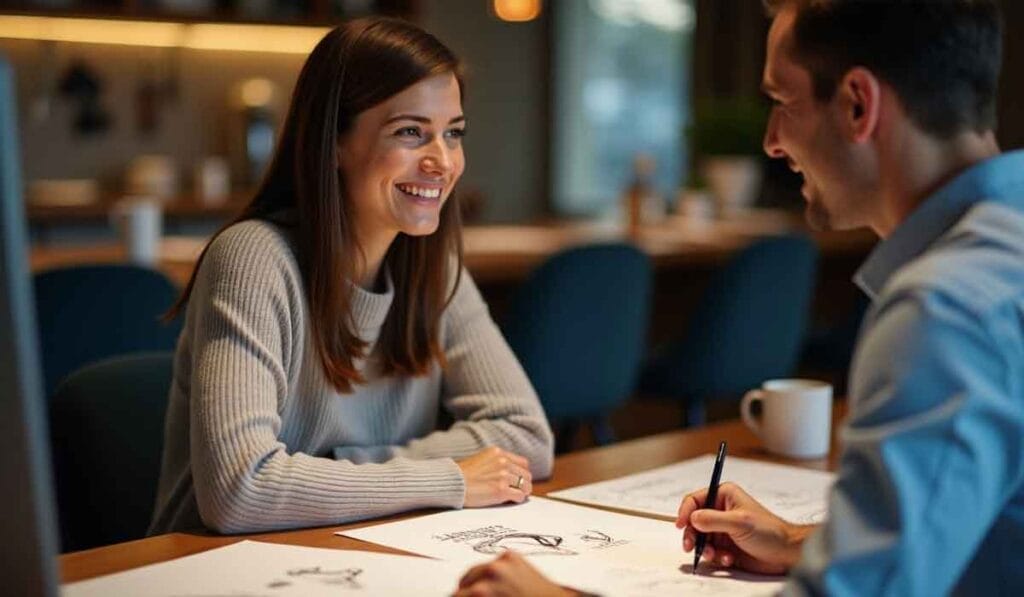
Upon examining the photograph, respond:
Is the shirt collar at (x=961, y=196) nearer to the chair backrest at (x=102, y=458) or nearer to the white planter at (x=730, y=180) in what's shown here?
the chair backrest at (x=102, y=458)

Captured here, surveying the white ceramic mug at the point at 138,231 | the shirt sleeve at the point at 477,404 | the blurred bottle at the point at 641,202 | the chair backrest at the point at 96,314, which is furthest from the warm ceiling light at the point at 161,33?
the shirt sleeve at the point at 477,404

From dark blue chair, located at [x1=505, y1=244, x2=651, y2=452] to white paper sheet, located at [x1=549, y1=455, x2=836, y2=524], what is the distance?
1425mm

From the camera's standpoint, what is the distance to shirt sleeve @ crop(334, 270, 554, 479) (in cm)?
180

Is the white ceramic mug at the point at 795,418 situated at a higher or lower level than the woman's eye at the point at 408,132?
lower

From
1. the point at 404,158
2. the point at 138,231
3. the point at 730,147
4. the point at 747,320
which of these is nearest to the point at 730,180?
the point at 730,147

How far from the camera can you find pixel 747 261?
3629 millimetres

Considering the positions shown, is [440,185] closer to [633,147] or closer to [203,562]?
[203,562]

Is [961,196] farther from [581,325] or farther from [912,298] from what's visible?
[581,325]

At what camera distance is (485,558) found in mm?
1365

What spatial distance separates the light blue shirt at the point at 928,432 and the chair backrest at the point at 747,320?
265 cm

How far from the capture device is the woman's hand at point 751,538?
52.1 inches

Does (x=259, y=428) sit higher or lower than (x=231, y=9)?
lower

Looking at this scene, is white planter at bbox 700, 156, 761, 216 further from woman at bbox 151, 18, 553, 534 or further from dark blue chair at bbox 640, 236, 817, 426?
woman at bbox 151, 18, 553, 534

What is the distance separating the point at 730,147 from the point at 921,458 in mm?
4118
